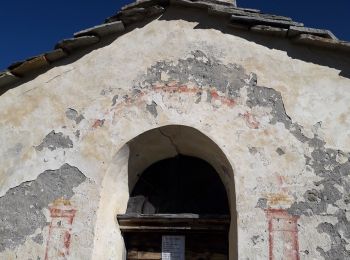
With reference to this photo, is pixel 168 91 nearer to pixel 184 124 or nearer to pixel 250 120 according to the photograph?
pixel 184 124

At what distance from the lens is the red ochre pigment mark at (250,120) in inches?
195

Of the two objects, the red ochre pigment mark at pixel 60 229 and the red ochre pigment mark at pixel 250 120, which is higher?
the red ochre pigment mark at pixel 250 120

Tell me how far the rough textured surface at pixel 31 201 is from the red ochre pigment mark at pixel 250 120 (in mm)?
1815

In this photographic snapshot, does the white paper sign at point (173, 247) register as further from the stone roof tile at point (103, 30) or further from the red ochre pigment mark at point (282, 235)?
the stone roof tile at point (103, 30)

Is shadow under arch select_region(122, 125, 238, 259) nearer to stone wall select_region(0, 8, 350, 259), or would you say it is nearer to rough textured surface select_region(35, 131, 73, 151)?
stone wall select_region(0, 8, 350, 259)

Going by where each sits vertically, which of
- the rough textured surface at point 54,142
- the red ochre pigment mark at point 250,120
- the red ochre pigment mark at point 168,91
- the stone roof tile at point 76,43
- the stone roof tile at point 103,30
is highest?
the stone roof tile at point 103,30

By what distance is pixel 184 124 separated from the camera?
511 centimetres

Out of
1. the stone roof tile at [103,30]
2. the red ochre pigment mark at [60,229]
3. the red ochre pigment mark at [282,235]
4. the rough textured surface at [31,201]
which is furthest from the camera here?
the stone roof tile at [103,30]

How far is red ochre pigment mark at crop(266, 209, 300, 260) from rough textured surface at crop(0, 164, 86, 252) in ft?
6.57

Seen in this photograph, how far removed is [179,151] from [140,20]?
165cm

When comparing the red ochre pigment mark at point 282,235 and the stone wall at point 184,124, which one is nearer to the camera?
the red ochre pigment mark at point 282,235

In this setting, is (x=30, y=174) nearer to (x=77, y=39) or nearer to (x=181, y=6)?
(x=77, y=39)

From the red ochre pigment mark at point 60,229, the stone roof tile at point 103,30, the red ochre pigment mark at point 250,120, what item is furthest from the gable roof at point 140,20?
the red ochre pigment mark at point 60,229

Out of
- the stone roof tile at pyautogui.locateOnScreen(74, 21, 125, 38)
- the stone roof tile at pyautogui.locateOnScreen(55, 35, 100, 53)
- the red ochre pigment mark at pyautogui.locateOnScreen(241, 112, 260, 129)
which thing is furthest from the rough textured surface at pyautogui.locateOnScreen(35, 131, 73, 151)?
the red ochre pigment mark at pyautogui.locateOnScreen(241, 112, 260, 129)
